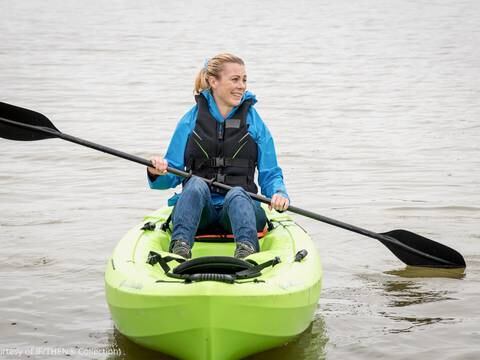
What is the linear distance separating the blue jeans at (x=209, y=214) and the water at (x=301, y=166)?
22.6 inches

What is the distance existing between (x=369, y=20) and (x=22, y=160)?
59.0 feet

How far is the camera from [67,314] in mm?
5023

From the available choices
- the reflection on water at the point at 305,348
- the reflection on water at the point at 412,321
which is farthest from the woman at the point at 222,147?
the reflection on water at the point at 412,321

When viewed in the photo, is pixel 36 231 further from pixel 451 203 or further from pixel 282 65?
pixel 282 65

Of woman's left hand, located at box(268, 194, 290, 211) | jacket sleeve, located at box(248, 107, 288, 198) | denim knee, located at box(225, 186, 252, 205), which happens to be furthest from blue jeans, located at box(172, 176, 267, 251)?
jacket sleeve, located at box(248, 107, 288, 198)

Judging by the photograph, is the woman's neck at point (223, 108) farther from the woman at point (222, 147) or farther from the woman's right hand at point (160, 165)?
the woman's right hand at point (160, 165)

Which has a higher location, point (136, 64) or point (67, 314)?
point (136, 64)

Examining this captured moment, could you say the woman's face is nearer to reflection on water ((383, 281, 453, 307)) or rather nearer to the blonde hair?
the blonde hair

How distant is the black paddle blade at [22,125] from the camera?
5469mm

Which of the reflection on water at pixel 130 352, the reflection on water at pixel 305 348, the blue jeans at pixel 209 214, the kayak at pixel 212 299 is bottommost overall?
the reflection on water at pixel 130 352

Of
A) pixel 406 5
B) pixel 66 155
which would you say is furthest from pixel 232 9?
pixel 66 155

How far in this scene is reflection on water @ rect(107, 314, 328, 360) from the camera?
436 cm

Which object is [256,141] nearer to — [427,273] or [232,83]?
[232,83]

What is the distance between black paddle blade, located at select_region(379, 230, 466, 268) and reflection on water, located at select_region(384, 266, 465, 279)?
0.03 m
